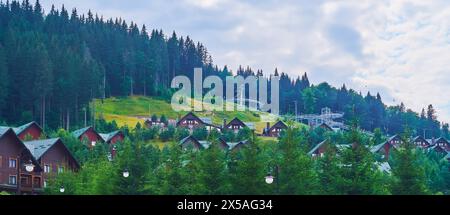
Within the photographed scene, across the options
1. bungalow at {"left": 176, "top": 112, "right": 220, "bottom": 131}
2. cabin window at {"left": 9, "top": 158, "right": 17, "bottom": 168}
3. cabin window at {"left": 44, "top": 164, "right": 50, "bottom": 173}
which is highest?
bungalow at {"left": 176, "top": 112, "right": 220, "bottom": 131}

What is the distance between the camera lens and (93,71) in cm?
11069

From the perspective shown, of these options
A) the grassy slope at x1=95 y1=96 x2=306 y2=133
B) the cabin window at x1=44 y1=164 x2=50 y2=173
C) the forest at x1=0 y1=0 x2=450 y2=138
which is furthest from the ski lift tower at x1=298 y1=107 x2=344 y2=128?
the cabin window at x1=44 y1=164 x2=50 y2=173

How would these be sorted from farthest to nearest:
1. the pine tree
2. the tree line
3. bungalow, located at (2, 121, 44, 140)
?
bungalow, located at (2, 121, 44, 140)
the pine tree
the tree line

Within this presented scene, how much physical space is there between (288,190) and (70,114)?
Answer: 73.7 m

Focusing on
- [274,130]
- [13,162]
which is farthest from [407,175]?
[274,130]

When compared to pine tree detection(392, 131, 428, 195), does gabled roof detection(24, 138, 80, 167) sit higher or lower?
lower

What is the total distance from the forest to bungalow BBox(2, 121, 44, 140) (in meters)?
16.6

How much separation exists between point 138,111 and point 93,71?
19050mm

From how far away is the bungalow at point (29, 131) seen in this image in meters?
71.2

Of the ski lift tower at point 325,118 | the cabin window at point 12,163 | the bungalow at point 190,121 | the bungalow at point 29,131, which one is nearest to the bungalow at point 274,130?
the bungalow at point 190,121

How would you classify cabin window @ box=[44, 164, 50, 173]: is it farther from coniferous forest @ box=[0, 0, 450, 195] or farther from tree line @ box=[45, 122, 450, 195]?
tree line @ box=[45, 122, 450, 195]

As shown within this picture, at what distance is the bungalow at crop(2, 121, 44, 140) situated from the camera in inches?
2804

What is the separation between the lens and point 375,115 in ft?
559
